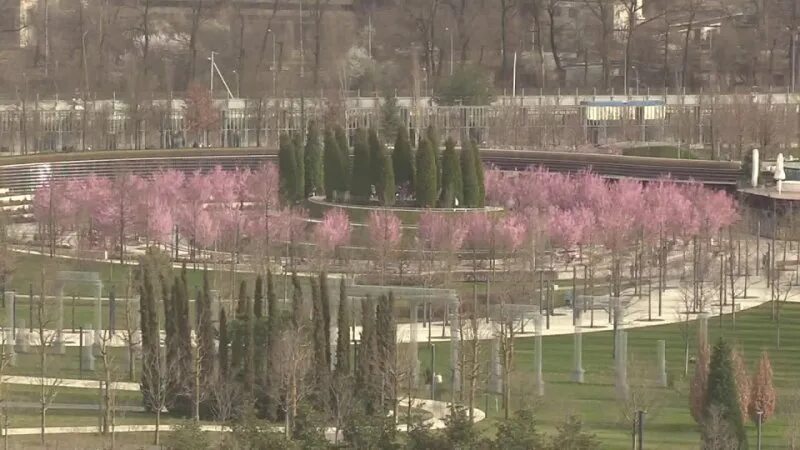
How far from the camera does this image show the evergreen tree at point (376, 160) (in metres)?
62.0

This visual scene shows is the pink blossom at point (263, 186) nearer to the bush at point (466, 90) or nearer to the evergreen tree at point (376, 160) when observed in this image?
the evergreen tree at point (376, 160)

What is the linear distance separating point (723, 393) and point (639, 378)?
5.09 metres

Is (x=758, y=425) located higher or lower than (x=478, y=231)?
lower

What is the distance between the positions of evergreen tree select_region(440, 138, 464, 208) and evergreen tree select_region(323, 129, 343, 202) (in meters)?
3.30

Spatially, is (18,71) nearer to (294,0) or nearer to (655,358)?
(294,0)

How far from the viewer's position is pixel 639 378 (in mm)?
42750

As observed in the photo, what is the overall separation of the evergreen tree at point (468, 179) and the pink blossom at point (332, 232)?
3.08 meters

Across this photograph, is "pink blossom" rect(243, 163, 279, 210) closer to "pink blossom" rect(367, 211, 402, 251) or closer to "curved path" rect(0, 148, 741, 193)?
"pink blossom" rect(367, 211, 402, 251)

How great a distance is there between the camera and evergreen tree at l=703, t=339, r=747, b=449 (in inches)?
1458

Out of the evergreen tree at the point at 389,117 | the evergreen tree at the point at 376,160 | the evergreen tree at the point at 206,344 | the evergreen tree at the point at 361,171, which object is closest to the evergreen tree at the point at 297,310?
the evergreen tree at the point at 206,344

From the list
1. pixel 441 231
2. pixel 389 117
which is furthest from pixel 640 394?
pixel 389 117

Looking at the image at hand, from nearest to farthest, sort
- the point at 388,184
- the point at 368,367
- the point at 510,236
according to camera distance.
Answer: the point at 368,367 < the point at 510,236 < the point at 388,184

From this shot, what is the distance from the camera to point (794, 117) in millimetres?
86062

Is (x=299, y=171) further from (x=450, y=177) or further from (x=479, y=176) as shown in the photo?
(x=479, y=176)
